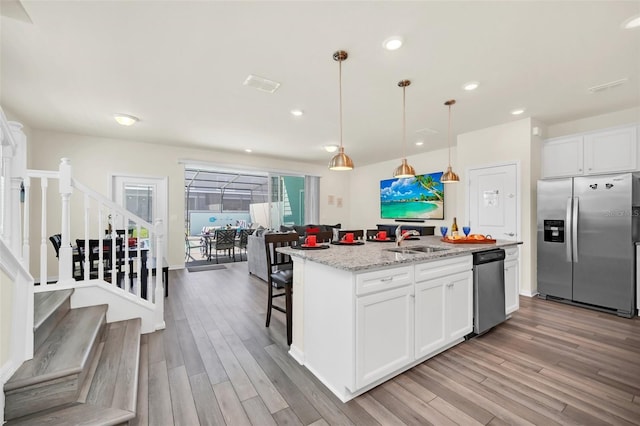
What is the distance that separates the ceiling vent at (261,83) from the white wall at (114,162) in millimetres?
3678

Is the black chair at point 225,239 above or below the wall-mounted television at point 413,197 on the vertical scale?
below

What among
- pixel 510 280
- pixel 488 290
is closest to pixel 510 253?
pixel 510 280

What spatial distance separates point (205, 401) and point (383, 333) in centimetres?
129

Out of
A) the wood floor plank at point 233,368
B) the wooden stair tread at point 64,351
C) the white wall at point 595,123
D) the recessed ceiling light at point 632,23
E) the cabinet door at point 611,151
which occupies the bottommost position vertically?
the wood floor plank at point 233,368

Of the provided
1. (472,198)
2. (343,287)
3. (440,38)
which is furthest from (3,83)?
(472,198)

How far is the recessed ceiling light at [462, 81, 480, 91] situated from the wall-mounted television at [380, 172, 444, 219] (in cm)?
321

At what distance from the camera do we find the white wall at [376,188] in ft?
20.2

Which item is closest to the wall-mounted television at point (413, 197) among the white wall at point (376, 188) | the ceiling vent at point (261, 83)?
the white wall at point (376, 188)

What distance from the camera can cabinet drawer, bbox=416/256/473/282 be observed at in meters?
2.25

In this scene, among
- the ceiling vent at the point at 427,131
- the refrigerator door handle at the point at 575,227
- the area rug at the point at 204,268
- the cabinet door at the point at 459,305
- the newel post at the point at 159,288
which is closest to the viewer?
the cabinet door at the point at 459,305

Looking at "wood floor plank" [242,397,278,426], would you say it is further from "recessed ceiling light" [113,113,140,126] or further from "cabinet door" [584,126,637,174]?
"cabinet door" [584,126,637,174]

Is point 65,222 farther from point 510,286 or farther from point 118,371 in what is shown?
point 510,286

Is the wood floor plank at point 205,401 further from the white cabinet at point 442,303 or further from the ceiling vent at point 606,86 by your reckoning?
the ceiling vent at point 606,86

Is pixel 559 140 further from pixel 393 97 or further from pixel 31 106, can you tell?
pixel 31 106
